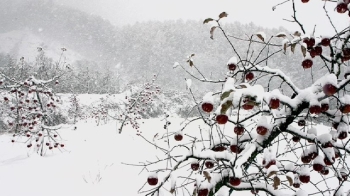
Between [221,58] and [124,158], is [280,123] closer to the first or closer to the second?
[124,158]

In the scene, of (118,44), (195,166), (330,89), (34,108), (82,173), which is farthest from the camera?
(118,44)

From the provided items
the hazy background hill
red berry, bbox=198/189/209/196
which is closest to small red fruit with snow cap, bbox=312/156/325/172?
red berry, bbox=198/189/209/196

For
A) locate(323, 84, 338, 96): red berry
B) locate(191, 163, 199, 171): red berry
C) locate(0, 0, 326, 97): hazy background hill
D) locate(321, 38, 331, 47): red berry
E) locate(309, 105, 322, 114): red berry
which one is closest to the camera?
locate(323, 84, 338, 96): red berry

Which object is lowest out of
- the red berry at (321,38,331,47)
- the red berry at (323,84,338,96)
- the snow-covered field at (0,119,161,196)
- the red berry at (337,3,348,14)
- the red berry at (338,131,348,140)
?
the snow-covered field at (0,119,161,196)

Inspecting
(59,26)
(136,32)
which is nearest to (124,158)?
(136,32)

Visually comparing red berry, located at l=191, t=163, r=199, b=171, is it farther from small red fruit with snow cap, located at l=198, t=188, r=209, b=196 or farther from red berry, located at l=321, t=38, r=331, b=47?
red berry, located at l=321, t=38, r=331, b=47

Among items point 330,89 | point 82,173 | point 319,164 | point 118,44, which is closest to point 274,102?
point 330,89

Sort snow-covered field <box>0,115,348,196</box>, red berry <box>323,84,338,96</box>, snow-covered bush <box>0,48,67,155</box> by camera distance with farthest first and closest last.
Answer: snow-covered bush <box>0,48,67,155</box>
snow-covered field <box>0,115,348,196</box>
red berry <box>323,84,338,96</box>

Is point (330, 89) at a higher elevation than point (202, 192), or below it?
higher

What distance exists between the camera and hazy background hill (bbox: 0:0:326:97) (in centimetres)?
2564

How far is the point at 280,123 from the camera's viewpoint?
1432mm

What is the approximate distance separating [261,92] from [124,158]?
316cm

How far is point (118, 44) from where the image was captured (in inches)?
1283

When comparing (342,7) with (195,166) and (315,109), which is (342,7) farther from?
(195,166)
